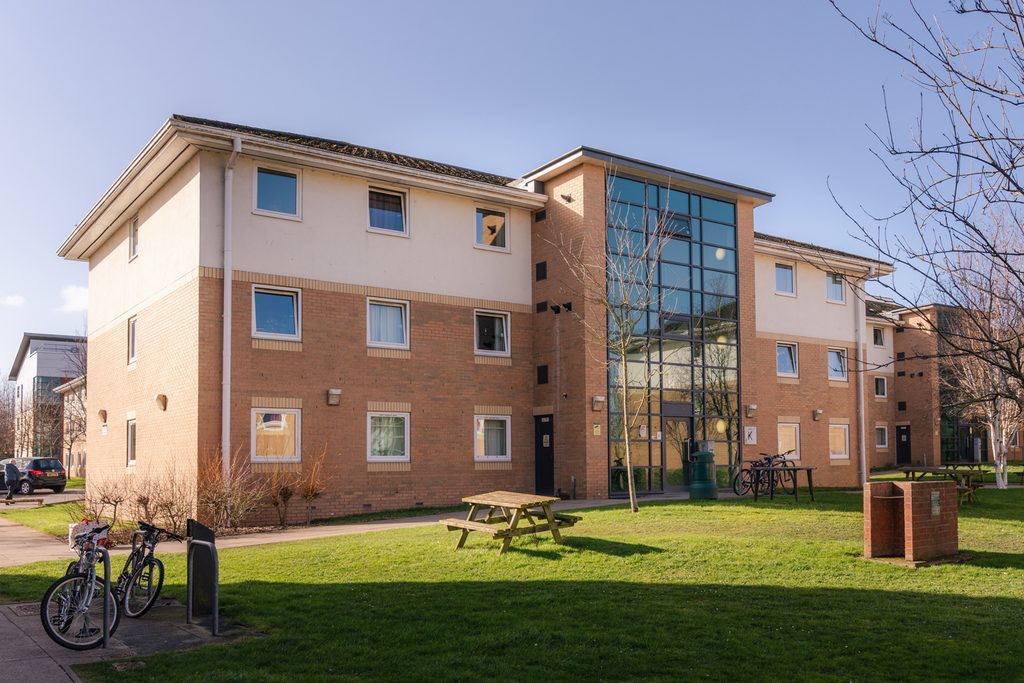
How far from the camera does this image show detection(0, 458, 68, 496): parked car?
118 ft

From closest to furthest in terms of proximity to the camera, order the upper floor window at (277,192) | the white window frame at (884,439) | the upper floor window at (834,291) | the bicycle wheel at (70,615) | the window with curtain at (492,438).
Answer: the bicycle wheel at (70,615) → the upper floor window at (277,192) → the window with curtain at (492,438) → the upper floor window at (834,291) → the white window frame at (884,439)

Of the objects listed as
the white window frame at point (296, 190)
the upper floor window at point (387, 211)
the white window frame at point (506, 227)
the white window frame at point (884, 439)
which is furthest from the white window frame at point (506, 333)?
the white window frame at point (884, 439)

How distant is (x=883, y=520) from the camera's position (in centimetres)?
1149

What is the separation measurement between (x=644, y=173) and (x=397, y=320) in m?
7.46

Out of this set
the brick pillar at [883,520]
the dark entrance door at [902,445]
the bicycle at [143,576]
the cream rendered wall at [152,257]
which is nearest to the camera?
the bicycle at [143,576]

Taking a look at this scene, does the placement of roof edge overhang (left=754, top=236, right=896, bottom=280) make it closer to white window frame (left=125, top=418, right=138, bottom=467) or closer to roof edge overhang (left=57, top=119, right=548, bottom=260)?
roof edge overhang (left=57, top=119, right=548, bottom=260)

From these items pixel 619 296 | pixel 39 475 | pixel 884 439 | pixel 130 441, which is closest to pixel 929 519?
pixel 619 296

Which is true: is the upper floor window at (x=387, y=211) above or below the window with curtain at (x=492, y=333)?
above

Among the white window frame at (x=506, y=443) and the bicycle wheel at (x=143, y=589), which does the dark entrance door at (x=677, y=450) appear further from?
the bicycle wheel at (x=143, y=589)

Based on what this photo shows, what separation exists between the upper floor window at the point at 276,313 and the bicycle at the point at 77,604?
36.5 feet

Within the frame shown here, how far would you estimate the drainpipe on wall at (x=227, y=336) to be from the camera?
17.9 m

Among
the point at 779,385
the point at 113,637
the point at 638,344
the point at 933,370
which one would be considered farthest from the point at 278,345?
the point at 933,370

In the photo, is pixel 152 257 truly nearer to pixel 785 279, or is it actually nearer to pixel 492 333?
pixel 492 333

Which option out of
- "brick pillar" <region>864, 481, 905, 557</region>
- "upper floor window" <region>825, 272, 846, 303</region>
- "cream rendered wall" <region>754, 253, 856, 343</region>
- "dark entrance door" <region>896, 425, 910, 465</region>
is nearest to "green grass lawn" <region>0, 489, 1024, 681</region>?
"brick pillar" <region>864, 481, 905, 557</region>
